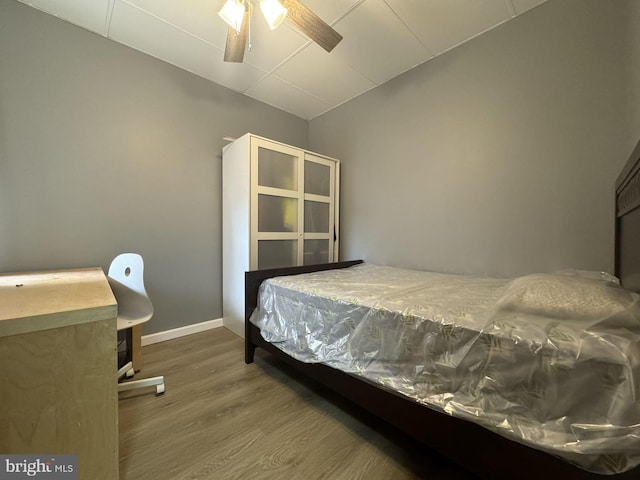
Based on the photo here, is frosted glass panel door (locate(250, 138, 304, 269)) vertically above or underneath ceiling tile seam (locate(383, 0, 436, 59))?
underneath

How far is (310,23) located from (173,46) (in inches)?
53.4

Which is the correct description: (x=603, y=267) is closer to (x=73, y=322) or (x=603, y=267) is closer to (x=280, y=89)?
(x=73, y=322)

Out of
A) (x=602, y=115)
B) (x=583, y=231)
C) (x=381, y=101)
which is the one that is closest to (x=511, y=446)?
(x=583, y=231)

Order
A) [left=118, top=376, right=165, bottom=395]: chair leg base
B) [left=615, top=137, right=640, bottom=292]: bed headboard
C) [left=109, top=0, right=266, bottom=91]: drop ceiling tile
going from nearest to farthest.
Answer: [left=615, top=137, right=640, bottom=292]: bed headboard, [left=118, top=376, right=165, bottom=395]: chair leg base, [left=109, top=0, right=266, bottom=91]: drop ceiling tile

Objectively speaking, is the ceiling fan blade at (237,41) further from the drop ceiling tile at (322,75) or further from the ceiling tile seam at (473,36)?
the ceiling tile seam at (473,36)

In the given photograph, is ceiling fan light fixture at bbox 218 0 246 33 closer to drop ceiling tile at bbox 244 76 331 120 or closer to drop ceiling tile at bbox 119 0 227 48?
drop ceiling tile at bbox 119 0 227 48

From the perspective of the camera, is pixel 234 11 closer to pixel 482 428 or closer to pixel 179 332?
pixel 482 428

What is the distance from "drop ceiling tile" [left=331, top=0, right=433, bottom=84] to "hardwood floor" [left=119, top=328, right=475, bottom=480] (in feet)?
8.41

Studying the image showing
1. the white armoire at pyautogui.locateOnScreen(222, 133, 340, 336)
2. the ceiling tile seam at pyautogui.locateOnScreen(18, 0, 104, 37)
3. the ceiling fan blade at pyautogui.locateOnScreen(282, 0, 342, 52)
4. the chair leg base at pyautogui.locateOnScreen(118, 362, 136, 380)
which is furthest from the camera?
the white armoire at pyautogui.locateOnScreen(222, 133, 340, 336)

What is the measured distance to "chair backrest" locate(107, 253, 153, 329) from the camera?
1513mm

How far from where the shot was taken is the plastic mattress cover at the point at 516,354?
621 mm

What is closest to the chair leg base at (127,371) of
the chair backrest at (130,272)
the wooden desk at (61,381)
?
the chair backrest at (130,272)

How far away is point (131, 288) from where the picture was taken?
1.53 meters

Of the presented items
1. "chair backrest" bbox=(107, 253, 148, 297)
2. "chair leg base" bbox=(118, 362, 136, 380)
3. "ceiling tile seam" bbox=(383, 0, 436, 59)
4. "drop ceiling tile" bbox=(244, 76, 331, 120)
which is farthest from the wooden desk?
"drop ceiling tile" bbox=(244, 76, 331, 120)
